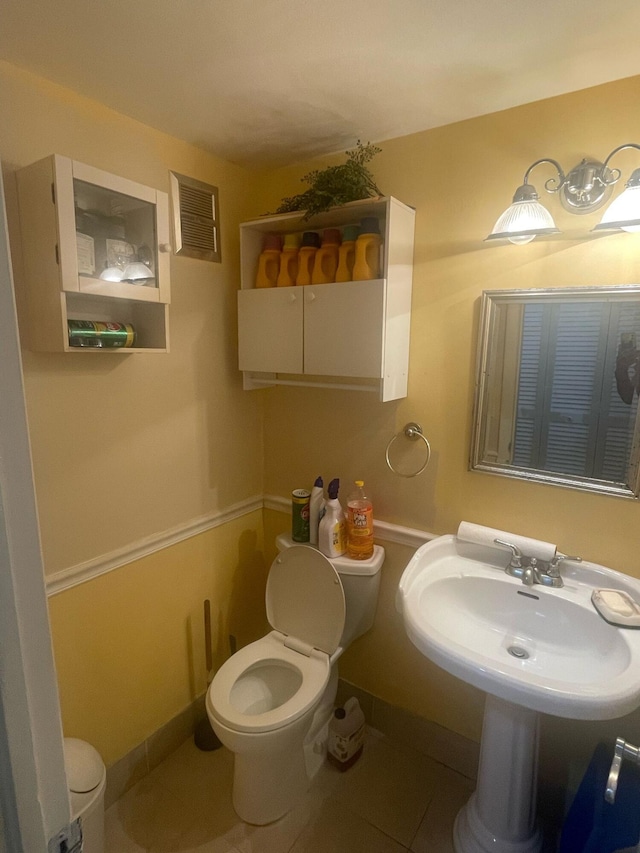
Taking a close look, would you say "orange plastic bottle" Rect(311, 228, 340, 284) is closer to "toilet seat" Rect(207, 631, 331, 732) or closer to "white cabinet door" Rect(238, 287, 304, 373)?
"white cabinet door" Rect(238, 287, 304, 373)

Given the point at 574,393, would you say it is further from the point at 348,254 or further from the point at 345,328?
the point at 348,254

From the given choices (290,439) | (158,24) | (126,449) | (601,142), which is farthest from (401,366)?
(158,24)

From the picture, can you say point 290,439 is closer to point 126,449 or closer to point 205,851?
point 126,449

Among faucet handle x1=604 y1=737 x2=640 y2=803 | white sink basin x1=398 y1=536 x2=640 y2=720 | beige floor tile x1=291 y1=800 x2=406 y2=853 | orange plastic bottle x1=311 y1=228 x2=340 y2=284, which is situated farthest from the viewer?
orange plastic bottle x1=311 y1=228 x2=340 y2=284

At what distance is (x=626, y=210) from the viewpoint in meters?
1.09

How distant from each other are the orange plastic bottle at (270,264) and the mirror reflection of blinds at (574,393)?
0.88 metres

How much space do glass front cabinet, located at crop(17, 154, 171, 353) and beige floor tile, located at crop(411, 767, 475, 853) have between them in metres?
1.74

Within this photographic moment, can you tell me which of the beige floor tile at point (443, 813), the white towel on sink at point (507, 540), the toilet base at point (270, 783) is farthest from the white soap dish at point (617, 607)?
the toilet base at point (270, 783)

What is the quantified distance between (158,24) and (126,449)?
3.66 feet

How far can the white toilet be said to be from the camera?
4.68 ft

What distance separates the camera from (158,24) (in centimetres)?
100

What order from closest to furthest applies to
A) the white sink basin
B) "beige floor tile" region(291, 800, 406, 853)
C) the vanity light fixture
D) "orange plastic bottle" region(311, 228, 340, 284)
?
the white sink basin, the vanity light fixture, "beige floor tile" region(291, 800, 406, 853), "orange plastic bottle" region(311, 228, 340, 284)

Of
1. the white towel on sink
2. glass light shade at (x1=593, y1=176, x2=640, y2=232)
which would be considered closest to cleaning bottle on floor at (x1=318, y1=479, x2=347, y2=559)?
the white towel on sink

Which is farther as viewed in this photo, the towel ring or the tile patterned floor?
the towel ring
